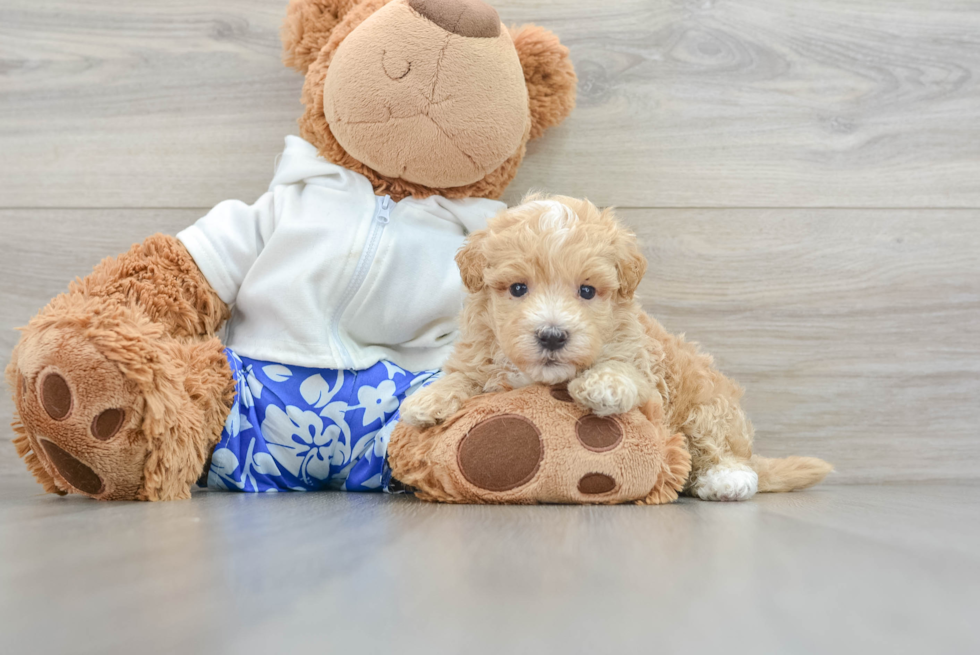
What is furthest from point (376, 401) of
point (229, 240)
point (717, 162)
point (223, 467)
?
point (717, 162)

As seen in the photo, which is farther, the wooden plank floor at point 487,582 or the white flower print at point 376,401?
the white flower print at point 376,401

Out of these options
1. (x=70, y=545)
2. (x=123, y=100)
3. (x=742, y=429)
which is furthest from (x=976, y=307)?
(x=123, y=100)

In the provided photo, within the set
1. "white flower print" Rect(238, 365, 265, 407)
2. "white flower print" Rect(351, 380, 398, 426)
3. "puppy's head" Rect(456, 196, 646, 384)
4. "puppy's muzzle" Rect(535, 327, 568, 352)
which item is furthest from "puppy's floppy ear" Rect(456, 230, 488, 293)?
"white flower print" Rect(238, 365, 265, 407)

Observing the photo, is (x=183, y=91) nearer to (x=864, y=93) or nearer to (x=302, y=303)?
(x=302, y=303)

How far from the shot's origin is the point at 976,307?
1.24 m

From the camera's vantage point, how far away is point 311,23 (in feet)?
3.54

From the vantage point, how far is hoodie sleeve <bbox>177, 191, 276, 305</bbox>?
1.02 metres

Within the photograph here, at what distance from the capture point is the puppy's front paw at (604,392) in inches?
30.6

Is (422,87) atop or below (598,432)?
atop

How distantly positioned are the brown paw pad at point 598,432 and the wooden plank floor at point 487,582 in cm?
9

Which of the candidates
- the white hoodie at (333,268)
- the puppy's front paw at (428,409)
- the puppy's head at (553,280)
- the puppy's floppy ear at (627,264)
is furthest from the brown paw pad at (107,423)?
the puppy's floppy ear at (627,264)

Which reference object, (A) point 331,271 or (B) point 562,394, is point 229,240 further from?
(B) point 562,394

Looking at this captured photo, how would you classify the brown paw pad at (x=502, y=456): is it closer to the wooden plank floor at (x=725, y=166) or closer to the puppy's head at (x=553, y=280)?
the puppy's head at (x=553, y=280)

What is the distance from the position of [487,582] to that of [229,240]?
760mm
